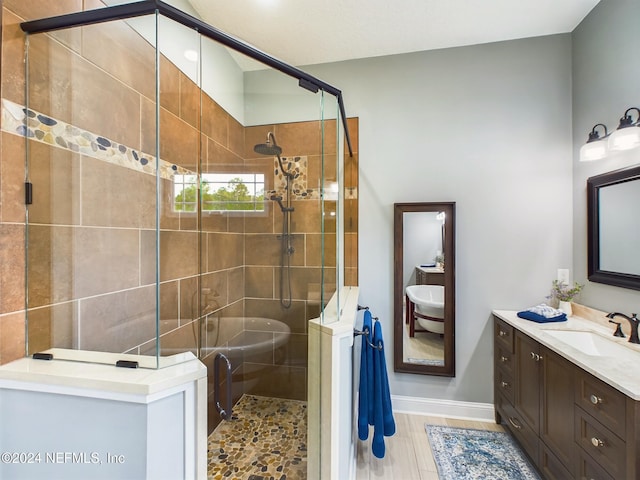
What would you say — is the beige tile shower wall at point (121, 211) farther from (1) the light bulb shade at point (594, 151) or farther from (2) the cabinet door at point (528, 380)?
(1) the light bulb shade at point (594, 151)

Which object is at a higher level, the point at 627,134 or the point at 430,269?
the point at 627,134

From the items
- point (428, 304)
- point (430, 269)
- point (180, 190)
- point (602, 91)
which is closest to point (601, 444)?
point (428, 304)

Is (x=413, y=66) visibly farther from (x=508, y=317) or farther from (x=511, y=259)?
(x=508, y=317)

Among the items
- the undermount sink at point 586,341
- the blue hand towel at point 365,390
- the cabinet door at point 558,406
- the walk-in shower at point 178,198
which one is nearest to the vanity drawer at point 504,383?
the cabinet door at point 558,406

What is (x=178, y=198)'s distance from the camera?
1512 millimetres

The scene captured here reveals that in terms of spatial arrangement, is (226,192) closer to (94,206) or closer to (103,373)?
(94,206)

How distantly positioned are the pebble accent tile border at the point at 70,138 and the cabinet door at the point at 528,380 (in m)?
2.36

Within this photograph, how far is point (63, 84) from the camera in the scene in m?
1.04

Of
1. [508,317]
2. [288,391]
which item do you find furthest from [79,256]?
[508,317]

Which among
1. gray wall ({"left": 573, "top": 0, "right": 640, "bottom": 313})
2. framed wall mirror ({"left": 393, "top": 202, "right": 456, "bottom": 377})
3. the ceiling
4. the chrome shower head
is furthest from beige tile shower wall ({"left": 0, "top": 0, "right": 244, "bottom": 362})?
gray wall ({"left": 573, "top": 0, "right": 640, "bottom": 313})

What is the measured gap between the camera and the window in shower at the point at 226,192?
1.62 meters

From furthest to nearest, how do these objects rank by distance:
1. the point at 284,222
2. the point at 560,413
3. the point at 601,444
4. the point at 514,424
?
1. the point at 514,424
2. the point at 284,222
3. the point at 560,413
4. the point at 601,444

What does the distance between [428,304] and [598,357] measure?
3.34 feet

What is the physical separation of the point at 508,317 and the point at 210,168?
7.51 ft
